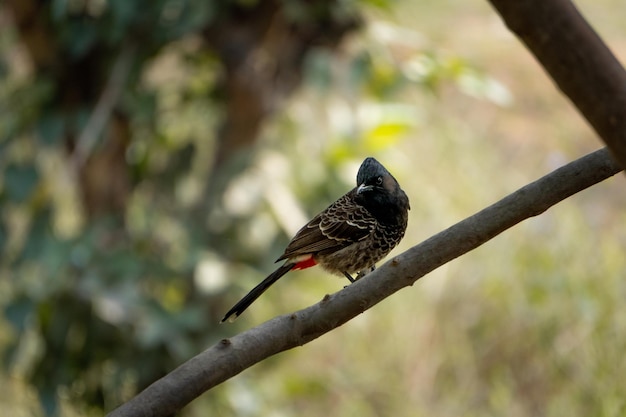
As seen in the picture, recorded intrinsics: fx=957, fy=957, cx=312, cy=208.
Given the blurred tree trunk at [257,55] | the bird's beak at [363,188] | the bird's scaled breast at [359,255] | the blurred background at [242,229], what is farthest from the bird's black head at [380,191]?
the blurred tree trunk at [257,55]

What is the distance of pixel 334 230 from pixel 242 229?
1.62 m

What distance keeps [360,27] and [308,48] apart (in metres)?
0.26

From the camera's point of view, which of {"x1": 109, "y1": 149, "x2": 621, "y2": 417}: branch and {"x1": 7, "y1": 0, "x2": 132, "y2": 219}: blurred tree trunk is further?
{"x1": 7, "y1": 0, "x2": 132, "y2": 219}: blurred tree trunk

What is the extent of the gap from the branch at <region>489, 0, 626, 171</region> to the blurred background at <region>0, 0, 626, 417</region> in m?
1.82

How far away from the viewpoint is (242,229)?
3.44 meters

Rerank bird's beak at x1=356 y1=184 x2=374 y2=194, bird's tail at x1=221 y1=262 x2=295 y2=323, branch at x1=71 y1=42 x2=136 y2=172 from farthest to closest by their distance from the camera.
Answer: branch at x1=71 y1=42 x2=136 y2=172 < bird's tail at x1=221 y1=262 x2=295 y2=323 < bird's beak at x1=356 y1=184 x2=374 y2=194

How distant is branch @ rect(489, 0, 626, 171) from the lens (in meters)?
0.89

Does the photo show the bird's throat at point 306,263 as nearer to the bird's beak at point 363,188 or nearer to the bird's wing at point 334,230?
the bird's wing at point 334,230

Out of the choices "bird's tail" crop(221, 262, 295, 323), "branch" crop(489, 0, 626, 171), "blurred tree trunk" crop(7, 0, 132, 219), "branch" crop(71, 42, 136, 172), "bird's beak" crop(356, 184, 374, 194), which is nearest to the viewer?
"branch" crop(489, 0, 626, 171)

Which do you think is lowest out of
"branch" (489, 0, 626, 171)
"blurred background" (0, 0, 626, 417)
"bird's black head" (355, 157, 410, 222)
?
"blurred background" (0, 0, 626, 417)

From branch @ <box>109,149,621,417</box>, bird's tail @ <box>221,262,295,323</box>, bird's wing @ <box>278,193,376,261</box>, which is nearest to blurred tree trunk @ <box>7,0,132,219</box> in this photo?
bird's wing @ <box>278,193,376,261</box>

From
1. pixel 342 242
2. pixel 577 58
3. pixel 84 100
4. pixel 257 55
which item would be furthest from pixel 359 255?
pixel 84 100

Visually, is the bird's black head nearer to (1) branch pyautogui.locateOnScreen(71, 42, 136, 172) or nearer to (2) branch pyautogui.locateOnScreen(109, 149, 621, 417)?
(2) branch pyautogui.locateOnScreen(109, 149, 621, 417)

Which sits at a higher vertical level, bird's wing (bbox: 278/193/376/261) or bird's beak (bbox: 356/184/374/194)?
bird's beak (bbox: 356/184/374/194)
